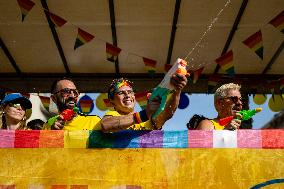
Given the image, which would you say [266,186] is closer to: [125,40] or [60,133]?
[60,133]

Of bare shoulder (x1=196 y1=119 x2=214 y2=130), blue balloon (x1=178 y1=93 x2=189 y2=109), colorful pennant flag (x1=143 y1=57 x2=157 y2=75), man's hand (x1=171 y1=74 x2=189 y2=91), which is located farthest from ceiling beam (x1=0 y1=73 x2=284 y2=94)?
man's hand (x1=171 y1=74 x2=189 y2=91)

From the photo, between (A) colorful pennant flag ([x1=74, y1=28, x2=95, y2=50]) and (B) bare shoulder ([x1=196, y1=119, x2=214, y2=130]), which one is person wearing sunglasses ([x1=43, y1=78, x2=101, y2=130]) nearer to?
(B) bare shoulder ([x1=196, y1=119, x2=214, y2=130])

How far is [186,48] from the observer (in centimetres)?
695

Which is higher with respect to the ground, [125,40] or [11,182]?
[125,40]

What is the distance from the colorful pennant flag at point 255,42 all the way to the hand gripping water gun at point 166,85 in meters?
3.63

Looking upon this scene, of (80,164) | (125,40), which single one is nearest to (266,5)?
(125,40)

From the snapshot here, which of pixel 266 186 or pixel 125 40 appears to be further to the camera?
pixel 125 40

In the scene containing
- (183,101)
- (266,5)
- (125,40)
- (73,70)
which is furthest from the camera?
(183,101)

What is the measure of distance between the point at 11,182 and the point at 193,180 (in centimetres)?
119

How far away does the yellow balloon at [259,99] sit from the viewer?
26.3 feet

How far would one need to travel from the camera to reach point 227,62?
22.9ft

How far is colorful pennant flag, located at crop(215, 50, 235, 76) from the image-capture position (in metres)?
6.90

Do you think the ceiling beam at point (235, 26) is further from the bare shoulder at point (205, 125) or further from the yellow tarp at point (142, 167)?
the yellow tarp at point (142, 167)

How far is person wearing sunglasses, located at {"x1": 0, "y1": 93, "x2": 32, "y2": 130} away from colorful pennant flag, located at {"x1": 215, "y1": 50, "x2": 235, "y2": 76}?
3630 millimetres
